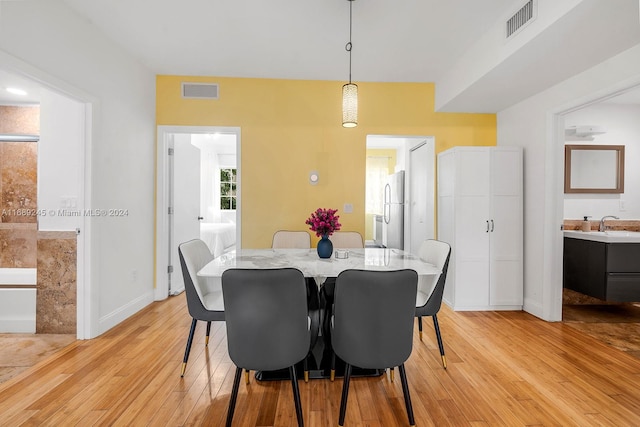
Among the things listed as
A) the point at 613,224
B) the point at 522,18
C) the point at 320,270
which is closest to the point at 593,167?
the point at 613,224

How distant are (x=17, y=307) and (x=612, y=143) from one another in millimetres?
6594

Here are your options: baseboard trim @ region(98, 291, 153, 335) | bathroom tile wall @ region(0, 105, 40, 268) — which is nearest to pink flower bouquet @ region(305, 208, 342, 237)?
baseboard trim @ region(98, 291, 153, 335)

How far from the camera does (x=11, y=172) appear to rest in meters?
3.24

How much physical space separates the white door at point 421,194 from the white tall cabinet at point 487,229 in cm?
52

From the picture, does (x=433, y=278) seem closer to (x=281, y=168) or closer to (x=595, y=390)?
(x=595, y=390)

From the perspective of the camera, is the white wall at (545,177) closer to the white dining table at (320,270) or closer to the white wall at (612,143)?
the white wall at (612,143)

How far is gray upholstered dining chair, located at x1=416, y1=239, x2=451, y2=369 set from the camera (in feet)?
6.66

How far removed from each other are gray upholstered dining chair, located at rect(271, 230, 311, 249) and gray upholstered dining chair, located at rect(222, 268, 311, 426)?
70.7 inches

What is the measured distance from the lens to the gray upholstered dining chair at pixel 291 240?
3.30 m

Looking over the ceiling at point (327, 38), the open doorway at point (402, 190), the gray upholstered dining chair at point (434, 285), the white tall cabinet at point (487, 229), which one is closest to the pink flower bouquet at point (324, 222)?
the gray upholstered dining chair at point (434, 285)

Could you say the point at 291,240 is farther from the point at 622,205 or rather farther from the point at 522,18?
the point at 622,205

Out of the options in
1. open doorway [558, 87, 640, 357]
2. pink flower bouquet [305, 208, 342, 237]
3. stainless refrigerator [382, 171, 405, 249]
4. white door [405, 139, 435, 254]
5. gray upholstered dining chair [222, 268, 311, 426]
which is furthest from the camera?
stainless refrigerator [382, 171, 405, 249]

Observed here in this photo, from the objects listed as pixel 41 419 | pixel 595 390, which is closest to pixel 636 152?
pixel 595 390

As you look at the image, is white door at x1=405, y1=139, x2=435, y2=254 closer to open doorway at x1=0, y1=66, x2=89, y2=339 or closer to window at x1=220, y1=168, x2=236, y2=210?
open doorway at x1=0, y1=66, x2=89, y2=339
